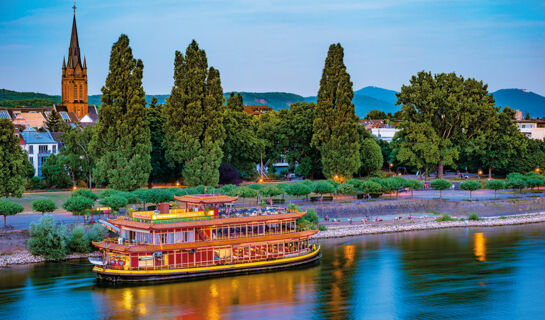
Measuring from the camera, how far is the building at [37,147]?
83.1 metres

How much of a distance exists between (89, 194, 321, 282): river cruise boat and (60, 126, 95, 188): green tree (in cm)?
3044

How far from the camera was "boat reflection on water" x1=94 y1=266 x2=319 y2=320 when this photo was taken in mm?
33188

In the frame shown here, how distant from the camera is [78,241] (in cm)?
4450

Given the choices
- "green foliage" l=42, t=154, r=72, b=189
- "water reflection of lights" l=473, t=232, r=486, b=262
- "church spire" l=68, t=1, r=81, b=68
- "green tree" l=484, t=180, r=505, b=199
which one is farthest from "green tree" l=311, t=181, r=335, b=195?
"church spire" l=68, t=1, r=81, b=68

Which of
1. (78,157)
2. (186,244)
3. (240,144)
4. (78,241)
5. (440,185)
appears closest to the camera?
(186,244)

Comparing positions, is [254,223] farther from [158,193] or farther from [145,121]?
[145,121]

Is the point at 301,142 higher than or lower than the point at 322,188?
higher

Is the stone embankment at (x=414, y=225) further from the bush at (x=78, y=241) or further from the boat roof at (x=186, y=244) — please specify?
the bush at (x=78, y=241)

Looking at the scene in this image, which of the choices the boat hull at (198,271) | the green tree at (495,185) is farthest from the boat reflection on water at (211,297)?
the green tree at (495,185)

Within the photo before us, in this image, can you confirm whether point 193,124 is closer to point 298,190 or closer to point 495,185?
point 298,190

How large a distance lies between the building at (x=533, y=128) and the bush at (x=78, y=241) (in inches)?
3308

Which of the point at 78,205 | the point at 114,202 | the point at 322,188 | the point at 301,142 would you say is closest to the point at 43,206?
the point at 78,205

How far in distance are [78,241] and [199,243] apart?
32.5 ft

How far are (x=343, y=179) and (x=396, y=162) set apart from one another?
22826 mm
